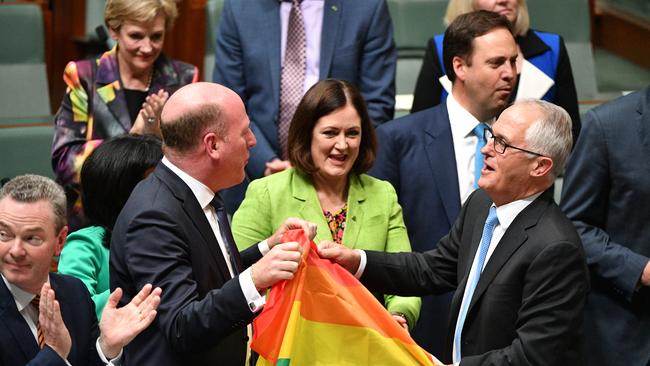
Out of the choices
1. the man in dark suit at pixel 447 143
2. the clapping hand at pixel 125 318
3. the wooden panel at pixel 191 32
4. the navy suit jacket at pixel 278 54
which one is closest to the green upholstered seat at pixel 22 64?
the wooden panel at pixel 191 32

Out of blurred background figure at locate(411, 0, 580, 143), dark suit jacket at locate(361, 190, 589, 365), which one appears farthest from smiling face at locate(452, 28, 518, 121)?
dark suit jacket at locate(361, 190, 589, 365)

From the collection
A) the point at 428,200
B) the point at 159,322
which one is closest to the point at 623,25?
the point at 428,200

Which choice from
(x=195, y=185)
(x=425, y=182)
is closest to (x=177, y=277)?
(x=195, y=185)

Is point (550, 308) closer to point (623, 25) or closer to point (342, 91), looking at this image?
point (342, 91)

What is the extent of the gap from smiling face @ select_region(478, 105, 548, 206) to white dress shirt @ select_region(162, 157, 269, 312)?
457mm

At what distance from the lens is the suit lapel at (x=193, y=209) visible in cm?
177

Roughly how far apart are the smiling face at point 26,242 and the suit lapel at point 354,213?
0.69 m

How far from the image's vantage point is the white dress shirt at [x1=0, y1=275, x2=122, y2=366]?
5.74 ft

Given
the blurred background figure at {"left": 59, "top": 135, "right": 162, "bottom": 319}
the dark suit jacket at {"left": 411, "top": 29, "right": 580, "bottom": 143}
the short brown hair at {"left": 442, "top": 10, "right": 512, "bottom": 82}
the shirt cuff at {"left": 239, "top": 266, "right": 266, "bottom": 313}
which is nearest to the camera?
the shirt cuff at {"left": 239, "top": 266, "right": 266, "bottom": 313}

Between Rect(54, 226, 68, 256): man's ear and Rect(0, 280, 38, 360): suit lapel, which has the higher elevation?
Rect(54, 226, 68, 256): man's ear

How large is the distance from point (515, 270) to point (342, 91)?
0.65m

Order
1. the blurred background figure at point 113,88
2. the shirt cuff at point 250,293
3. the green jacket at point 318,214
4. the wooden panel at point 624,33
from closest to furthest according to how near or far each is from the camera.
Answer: the shirt cuff at point 250,293 < the green jacket at point 318,214 < the blurred background figure at point 113,88 < the wooden panel at point 624,33

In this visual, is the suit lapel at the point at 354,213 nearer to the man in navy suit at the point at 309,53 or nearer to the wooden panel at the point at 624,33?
the man in navy suit at the point at 309,53

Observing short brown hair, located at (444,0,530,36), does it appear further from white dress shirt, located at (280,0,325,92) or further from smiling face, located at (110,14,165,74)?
smiling face, located at (110,14,165,74)
